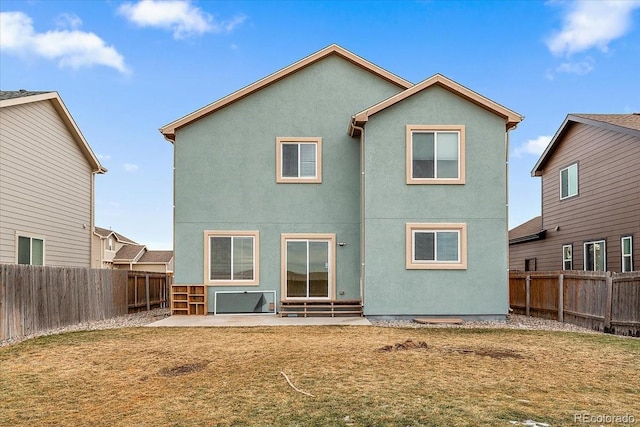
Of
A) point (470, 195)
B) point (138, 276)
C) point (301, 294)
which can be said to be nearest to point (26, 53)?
point (138, 276)

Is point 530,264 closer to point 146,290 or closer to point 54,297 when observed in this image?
point 146,290

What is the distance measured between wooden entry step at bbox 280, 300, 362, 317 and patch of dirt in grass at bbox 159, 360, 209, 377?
273 inches

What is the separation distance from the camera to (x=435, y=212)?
48.9 feet

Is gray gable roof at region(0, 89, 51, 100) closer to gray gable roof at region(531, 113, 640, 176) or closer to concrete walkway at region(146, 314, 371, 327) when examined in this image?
concrete walkway at region(146, 314, 371, 327)

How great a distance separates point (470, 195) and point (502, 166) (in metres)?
1.22

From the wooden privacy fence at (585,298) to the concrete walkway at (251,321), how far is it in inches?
218

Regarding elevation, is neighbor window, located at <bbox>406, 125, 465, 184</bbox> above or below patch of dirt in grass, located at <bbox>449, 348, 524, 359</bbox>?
above

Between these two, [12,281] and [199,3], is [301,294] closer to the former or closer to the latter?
[12,281]

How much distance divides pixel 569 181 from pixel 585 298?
A: 857cm

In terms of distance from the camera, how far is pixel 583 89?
21891 millimetres

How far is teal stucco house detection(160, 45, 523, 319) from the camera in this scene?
48.3ft

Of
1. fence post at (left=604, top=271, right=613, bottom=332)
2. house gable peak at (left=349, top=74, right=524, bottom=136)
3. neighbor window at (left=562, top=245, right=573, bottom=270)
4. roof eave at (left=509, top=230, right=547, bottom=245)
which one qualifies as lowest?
fence post at (left=604, top=271, right=613, bottom=332)

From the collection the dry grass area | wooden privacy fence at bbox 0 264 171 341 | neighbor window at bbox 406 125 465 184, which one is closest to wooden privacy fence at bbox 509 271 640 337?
the dry grass area

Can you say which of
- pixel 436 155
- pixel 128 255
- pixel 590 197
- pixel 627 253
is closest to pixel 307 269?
pixel 436 155
